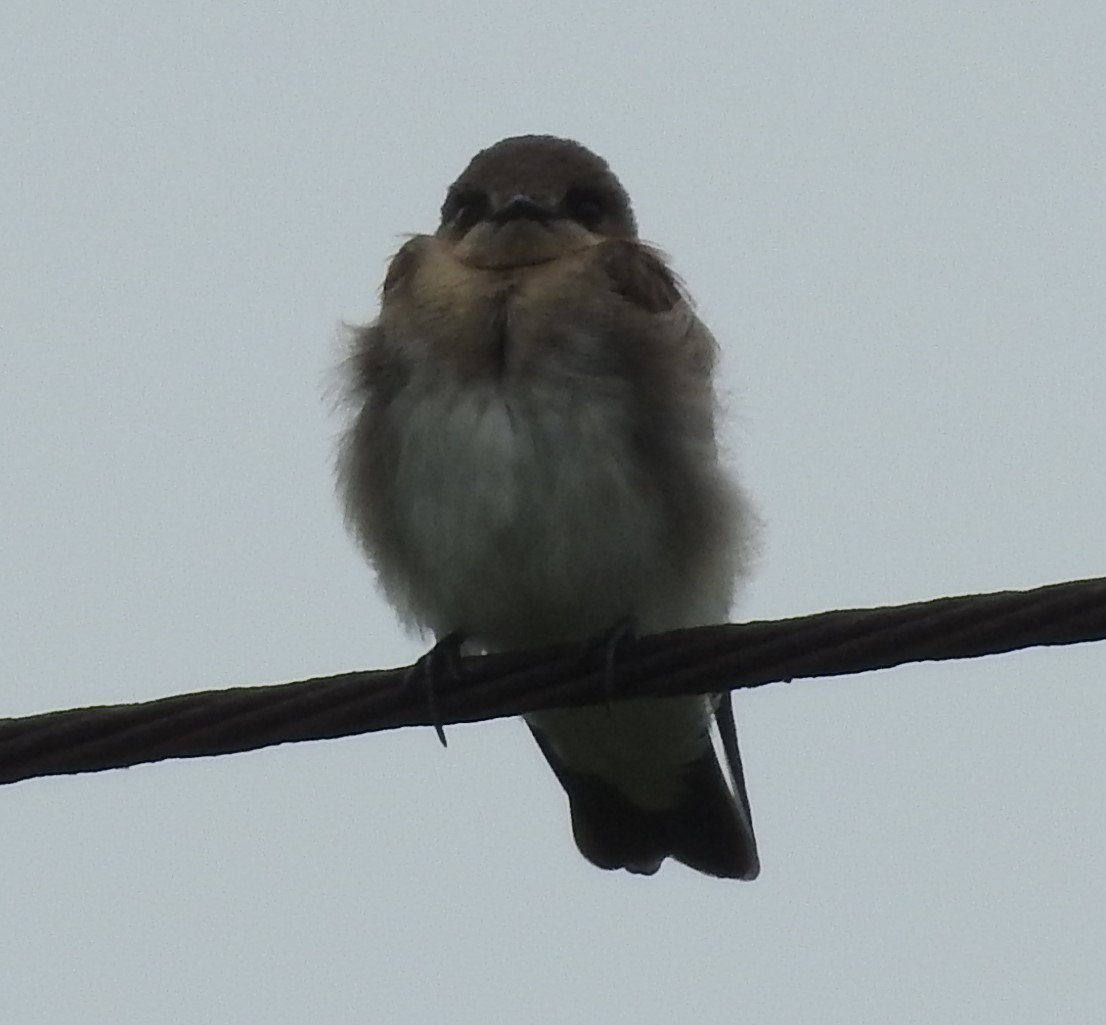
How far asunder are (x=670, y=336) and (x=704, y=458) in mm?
302

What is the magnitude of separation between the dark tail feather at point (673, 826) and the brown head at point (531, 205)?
1298 mm

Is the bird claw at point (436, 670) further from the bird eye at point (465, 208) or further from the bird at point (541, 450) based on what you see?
the bird eye at point (465, 208)

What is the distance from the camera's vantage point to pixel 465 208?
625 centimetres

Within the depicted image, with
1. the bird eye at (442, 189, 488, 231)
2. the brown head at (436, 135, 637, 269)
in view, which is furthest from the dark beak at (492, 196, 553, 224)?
the bird eye at (442, 189, 488, 231)

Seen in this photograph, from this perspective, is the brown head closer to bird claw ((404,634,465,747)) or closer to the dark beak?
the dark beak

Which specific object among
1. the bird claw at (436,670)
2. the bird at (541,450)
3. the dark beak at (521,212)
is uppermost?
the dark beak at (521,212)

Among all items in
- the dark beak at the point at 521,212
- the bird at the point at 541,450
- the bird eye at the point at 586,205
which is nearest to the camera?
the bird at the point at 541,450

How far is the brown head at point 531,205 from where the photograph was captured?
5.87m

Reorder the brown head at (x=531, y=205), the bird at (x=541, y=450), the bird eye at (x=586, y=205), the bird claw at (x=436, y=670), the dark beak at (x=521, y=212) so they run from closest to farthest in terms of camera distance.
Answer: the bird claw at (x=436, y=670) → the bird at (x=541, y=450) → the brown head at (x=531, y=205) → the dark beak at (x=521, y=212) → the bird eye at (x=586, y=205)

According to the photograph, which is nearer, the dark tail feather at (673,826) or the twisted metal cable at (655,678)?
the twisted metal cable at (655,678)

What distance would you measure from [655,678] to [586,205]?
2.26 meters

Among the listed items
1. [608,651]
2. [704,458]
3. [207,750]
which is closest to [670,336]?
[704,458]

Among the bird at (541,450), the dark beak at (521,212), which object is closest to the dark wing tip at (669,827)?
the bird at (541,450)

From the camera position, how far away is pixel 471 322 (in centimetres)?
542
